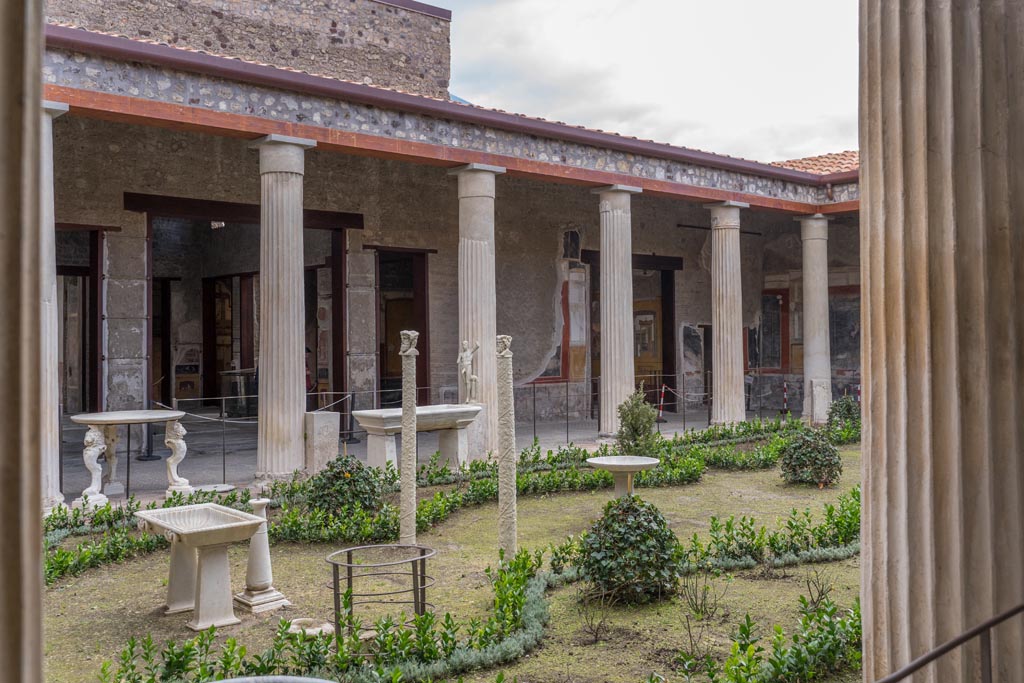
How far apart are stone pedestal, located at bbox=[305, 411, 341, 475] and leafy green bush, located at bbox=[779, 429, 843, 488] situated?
5.28 m

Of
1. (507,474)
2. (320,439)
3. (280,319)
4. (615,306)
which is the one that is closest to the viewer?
(507,474)

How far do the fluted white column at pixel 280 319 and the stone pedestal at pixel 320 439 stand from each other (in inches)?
4.0

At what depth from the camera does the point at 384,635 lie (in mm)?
4629

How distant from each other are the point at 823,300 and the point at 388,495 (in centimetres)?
1031

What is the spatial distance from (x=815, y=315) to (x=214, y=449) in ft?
35.3

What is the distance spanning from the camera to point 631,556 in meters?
5.64

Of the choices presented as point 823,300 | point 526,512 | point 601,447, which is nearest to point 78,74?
point 526,512

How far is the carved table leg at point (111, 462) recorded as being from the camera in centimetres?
877

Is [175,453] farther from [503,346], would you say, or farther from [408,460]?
[503,346]

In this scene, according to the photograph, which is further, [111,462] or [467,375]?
[467,375]

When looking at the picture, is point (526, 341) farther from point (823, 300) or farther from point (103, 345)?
point (103, 345)

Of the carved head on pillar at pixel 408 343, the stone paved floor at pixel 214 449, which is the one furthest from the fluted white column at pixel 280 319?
the carved head on pillar at pixel 408 343

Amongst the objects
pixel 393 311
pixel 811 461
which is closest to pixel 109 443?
pixel 811 461

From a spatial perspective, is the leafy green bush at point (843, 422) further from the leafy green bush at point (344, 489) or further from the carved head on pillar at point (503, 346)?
the carved head on pillar at point (503, 346)
